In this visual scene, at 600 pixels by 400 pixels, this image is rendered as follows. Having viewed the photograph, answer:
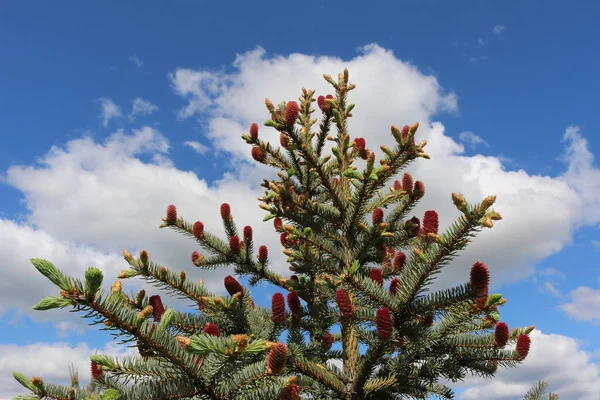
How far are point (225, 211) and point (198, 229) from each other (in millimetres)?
475

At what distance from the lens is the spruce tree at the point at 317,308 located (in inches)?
95.3

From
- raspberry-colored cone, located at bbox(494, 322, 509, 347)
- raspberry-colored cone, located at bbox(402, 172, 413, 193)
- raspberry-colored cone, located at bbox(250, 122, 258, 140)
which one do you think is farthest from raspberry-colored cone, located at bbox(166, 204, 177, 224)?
raspberry-colored cone, located at bbox(494, 322, 509, 347)

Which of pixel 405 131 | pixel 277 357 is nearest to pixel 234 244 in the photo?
pixel 405 131

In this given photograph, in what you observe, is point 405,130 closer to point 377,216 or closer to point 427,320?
point 377,216

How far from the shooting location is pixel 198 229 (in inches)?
261

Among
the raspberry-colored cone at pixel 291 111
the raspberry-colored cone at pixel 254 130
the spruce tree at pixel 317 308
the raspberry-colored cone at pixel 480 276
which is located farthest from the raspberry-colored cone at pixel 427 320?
the raspberry-colored cone at pixel 254 130

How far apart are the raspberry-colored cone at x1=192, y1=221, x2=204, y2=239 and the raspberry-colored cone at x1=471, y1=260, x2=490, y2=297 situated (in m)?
4.37

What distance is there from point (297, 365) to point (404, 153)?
2.50 m

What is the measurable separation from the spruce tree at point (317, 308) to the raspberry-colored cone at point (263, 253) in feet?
0.06

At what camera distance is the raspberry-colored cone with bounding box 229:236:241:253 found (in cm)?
629

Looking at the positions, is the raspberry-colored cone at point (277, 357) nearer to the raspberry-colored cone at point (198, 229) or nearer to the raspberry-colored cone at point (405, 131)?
the raspberry-colored cone at point (405, 131)

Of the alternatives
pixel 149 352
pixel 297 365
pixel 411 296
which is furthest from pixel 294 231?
pixel 149 352

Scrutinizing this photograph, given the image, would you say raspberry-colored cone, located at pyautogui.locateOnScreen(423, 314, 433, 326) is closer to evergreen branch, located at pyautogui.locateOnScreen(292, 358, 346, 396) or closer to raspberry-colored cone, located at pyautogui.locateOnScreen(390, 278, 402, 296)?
raspberry-colored cone, located at pyautogui.locateOnScreen(390, 278, 402, 296)

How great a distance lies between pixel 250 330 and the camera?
4652 mm
